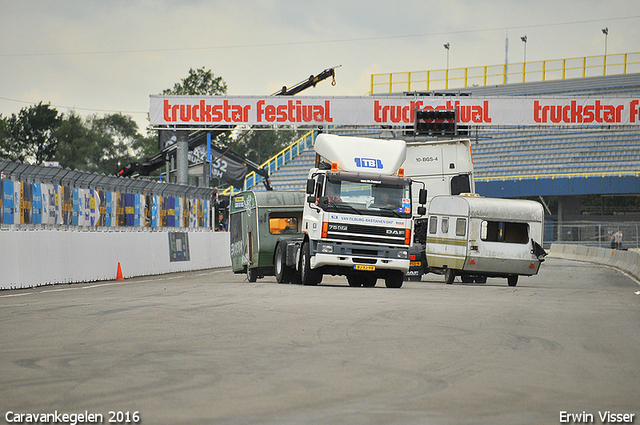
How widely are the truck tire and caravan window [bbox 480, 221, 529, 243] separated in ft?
19.5

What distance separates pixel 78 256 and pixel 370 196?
830cm

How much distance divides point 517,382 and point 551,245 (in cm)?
5220

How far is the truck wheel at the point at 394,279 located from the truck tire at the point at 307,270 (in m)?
1.78

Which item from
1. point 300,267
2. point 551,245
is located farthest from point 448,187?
point 551,245

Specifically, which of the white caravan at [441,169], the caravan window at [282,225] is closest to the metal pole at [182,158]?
the white caravan at [441,169]

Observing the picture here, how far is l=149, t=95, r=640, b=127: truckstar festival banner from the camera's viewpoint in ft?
140

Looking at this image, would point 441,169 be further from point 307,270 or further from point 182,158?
point 182,158

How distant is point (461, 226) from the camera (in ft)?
84.2

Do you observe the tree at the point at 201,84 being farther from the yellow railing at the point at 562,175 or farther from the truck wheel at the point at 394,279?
the truck wheel at the point at 394,279

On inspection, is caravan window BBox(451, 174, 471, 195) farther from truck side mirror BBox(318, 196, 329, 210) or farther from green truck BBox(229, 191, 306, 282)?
truck side mirror BBox(318, 196, 329, 210)

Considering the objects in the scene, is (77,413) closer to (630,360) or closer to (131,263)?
(630,360)

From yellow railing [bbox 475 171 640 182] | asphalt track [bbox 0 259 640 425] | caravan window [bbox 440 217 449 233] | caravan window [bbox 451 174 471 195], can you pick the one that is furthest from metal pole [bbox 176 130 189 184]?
yellow railing [bbox 475 171 640 182]

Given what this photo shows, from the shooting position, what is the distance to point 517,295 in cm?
1991

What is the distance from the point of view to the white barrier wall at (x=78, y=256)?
824 inches
